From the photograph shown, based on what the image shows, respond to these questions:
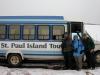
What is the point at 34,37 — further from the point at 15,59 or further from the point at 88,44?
the point at 88,44

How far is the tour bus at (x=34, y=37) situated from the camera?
16953 mm

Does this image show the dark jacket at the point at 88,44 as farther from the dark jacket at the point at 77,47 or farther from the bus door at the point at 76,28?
the bus door at the point at 76,28

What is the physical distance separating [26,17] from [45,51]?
2.13 meters

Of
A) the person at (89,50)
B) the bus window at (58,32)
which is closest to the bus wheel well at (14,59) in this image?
the bus window at (58,32)

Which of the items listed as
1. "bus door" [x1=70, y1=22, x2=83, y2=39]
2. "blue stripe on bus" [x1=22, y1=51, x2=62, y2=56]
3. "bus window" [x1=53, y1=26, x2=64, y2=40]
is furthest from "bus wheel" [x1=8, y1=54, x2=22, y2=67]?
"bus door" [x1=70, y1=22, x2=83, y2=39]

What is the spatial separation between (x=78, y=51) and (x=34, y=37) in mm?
2461

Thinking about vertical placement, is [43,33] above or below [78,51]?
above

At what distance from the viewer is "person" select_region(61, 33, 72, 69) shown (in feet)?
54.0

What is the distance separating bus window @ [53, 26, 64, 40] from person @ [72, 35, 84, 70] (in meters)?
0.83

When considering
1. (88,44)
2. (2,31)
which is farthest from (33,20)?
(88,44)

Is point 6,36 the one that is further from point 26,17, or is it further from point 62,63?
point 62,63

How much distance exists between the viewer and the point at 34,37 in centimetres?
1711

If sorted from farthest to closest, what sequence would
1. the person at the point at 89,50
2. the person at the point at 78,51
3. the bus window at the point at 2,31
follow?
the bus window at the point at 2,31
the person at the point at 89,50
the person at the point at 78,51

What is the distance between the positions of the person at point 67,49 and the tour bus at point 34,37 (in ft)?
1.09
